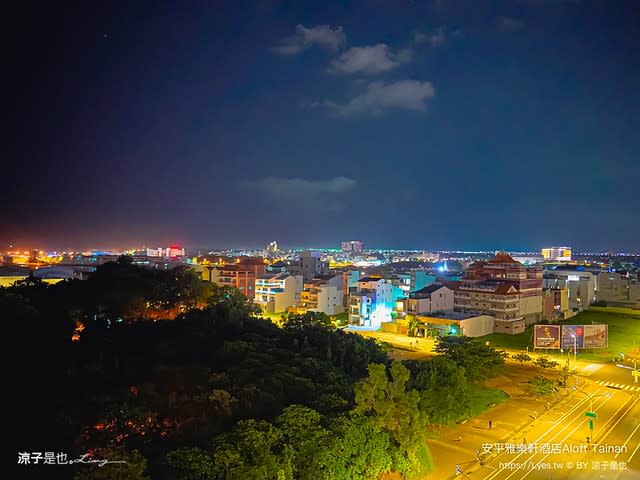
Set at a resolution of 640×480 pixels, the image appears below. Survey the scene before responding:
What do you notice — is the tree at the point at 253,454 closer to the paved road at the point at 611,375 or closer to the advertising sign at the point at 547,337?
the paved road at the point at 611,375

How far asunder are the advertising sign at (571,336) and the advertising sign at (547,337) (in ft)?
4.44

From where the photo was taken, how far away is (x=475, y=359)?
1833cm

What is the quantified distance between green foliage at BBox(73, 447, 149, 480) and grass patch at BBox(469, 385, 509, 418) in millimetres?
10715

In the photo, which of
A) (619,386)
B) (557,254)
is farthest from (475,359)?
(557,254)

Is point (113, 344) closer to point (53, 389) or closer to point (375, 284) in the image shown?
point (53, 389)

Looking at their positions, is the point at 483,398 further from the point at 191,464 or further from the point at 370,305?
the point at 370,305

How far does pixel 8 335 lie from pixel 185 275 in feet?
32.3

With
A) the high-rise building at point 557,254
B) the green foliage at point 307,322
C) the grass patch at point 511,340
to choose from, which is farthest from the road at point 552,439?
the high-rise building at point 557,254

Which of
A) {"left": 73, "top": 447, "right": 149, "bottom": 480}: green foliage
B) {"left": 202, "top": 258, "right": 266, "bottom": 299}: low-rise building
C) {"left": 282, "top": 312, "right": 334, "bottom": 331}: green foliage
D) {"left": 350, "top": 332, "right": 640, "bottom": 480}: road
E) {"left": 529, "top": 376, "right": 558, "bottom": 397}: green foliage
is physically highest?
{"left": 202, "top": 258, "right": 266, "bottom": 299}: low-rise building

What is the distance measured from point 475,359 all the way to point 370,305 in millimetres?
15210

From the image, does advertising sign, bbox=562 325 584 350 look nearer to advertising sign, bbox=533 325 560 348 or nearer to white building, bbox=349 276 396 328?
advertising sign, bbox=533 325 560 348

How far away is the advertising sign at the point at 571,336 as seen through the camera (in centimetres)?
2361

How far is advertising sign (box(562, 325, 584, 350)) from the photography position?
77.5 feet

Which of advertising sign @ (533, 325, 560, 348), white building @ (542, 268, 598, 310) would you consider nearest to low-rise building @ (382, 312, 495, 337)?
advertising sign @ (533, 325, 560, 348)
